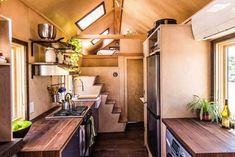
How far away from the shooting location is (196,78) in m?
2.68

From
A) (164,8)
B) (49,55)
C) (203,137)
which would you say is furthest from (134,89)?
(203,137)

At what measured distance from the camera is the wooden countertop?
126 cm

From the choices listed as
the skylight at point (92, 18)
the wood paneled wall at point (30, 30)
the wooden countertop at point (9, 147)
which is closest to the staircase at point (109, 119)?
the skylight at point (92, 18)

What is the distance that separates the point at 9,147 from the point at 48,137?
0.70 metres

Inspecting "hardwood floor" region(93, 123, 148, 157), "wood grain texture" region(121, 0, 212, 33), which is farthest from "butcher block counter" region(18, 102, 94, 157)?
"wood grain texture" region(121, 0, 212, 33)

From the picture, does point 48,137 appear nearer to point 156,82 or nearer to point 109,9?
point 156,82

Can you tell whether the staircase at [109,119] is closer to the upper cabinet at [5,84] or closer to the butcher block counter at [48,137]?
the butcher block counter at [48,137]

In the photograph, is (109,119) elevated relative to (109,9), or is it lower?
lower

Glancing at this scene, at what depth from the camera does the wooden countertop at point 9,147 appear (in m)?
1.26

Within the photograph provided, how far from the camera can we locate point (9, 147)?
52.2 inches

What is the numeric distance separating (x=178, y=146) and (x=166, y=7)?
2.47 meters

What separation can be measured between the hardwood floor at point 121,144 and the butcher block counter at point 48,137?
161cm

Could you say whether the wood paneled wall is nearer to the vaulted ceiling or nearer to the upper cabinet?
the vaulted ceiling

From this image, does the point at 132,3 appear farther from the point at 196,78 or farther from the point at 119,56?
the point at 196,78
